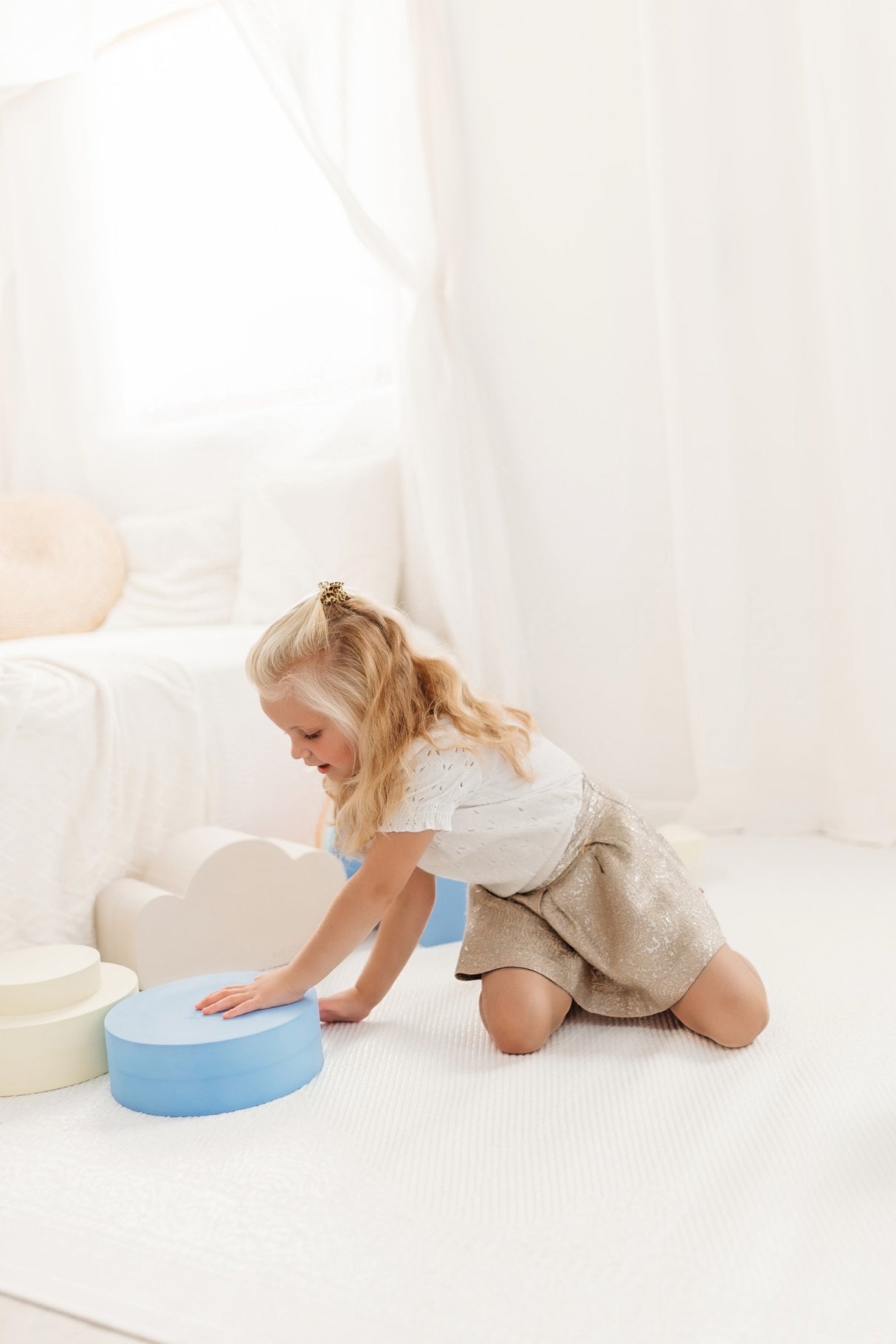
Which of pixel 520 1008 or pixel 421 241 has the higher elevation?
pixel 421 241

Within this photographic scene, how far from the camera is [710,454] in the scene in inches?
84.7

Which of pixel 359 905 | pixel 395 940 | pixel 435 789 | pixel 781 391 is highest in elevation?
pixel 781 391

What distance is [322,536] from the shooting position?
2.24 metres

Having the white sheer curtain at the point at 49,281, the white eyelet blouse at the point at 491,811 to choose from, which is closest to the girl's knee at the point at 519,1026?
the white eyelet blouse at the point at 491,811

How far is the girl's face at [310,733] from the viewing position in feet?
4.04

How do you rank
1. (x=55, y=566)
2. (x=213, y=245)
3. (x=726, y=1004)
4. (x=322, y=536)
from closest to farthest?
1. (x=726, y=1004)
2. (x=322, y=536)
3. (x=55, y=566)
4. (x=213, y=245)

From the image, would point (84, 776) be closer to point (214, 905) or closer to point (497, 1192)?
point (214, 905)

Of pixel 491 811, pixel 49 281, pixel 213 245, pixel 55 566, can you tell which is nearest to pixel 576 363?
pixel 213 245

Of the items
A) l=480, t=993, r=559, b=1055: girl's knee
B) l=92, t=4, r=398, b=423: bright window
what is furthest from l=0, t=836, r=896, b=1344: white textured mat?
l=92, t=4, r=398, b=423: bright window

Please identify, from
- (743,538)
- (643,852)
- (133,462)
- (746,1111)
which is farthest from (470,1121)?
(133,462)

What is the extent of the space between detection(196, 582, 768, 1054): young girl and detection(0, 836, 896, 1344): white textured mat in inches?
2.4

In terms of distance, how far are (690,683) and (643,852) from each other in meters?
0.91

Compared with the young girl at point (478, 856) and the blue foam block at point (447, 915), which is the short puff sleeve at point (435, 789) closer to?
the young girl at point (478, 856)

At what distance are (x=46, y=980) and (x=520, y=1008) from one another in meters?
0.51
